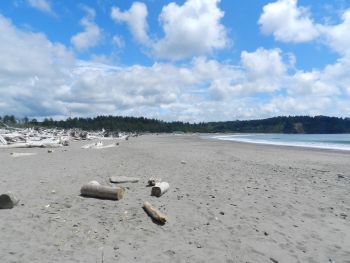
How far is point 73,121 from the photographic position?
159500 mm

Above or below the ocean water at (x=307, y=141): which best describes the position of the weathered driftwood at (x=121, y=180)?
above

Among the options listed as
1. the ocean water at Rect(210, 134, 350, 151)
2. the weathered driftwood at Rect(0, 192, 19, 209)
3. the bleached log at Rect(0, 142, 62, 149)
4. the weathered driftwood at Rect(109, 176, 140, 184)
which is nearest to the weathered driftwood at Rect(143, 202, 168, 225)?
the weathered driftwood at Rect(0, 192, 19, 209)

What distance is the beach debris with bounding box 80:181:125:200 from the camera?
7.86 m

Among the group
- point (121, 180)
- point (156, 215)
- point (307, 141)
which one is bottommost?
point (307, 141)

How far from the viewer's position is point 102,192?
795 centimetres

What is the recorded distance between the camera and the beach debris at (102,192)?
7859 millimetres

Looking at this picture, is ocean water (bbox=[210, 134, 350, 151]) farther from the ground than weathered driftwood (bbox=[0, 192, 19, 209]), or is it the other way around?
weathered driftwood (bbox=[0, 192, 19, 209])

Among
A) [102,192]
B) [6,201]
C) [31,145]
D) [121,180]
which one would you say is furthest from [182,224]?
[31,145]

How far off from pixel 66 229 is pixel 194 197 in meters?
3.69

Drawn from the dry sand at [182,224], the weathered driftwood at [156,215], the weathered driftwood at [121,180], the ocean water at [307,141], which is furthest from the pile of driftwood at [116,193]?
the ocean water at [307,141]

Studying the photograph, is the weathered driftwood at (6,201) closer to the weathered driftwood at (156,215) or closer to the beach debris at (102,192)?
the beach debris at (102,192)

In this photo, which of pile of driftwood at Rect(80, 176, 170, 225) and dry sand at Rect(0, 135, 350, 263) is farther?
pile of driftwood at Rect(80, 176, 170, 225)

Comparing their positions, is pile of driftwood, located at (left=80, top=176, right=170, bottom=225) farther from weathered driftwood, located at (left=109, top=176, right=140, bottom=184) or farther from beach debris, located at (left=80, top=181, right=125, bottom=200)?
weathered driftwood, located at (left=109, top=176, right=140, bottom=184)

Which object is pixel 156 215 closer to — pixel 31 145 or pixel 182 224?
pixel 182 224
